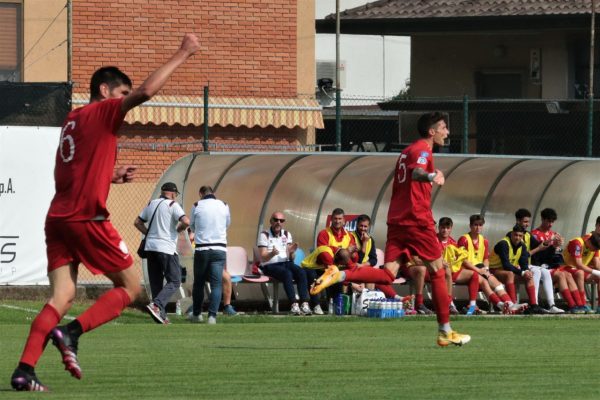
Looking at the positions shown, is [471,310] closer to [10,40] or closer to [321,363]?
[321,363]

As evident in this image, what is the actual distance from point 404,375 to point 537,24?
84.4ft

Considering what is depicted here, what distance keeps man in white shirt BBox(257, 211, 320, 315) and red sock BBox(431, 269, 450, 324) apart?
8.84 m

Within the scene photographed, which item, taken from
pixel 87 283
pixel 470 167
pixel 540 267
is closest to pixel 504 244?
pixel 540 267

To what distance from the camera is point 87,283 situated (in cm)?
2455

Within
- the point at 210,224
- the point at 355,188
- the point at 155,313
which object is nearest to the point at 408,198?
the point at 155,313

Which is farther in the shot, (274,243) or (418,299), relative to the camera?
(274,243)

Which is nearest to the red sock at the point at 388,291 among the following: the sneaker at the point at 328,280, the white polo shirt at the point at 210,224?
the white polo shirt at the point at 210,224

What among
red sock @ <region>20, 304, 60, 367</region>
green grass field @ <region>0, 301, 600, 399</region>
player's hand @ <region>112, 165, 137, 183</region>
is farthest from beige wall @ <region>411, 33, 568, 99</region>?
red sock @ <region>20, 304, 60, 367</region>

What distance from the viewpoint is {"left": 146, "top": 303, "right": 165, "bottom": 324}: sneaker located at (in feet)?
63.5

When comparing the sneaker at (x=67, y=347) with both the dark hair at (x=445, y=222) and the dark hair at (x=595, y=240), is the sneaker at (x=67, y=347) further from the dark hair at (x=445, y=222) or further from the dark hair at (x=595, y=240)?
the dark hair at (x=595, y=240)

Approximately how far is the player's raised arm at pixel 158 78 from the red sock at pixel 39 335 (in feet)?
4.57

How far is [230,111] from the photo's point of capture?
31.3 metres

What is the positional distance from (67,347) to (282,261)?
1368 cm

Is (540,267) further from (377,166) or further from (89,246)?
(89,246)
